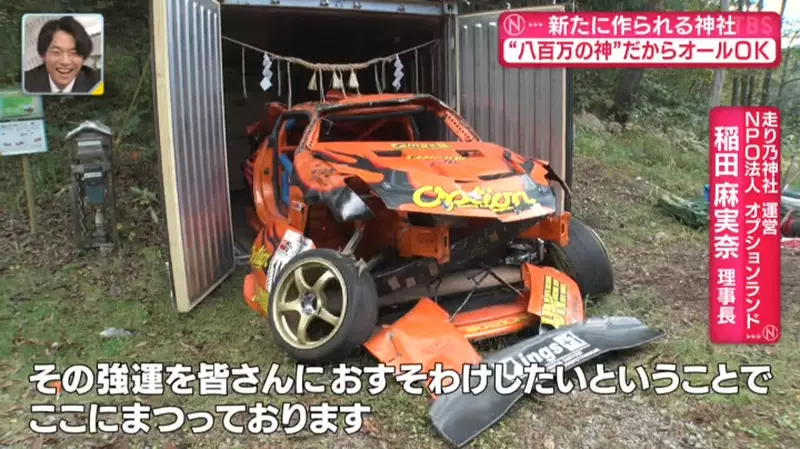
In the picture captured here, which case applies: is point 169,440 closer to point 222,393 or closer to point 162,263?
point 222,393

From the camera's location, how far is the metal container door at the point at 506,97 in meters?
6.47

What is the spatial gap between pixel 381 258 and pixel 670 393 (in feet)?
6.34

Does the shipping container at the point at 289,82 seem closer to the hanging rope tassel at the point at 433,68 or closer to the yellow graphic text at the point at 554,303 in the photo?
the hanging rope tassel at the point at 433,68

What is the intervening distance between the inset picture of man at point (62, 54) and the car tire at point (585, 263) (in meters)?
4.56

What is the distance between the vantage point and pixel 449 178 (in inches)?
156

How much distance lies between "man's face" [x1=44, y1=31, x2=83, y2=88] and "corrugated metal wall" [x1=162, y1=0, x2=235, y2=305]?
1.39 meters

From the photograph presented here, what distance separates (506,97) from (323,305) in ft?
12.5

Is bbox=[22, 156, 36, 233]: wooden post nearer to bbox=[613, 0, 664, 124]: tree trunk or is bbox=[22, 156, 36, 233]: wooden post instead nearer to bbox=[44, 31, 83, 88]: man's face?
bbox=[44, 31, 83, 88]: man's face

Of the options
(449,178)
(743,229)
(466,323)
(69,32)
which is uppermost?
(69,32)

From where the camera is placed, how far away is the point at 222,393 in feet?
11.9

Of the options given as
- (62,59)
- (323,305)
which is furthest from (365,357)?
(62,59)

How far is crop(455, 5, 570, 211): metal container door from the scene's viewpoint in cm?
647

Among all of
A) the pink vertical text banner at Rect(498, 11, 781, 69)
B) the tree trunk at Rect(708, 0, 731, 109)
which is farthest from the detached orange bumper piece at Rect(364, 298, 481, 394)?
the tree trunk at Rect(708, 0, 731, 109)

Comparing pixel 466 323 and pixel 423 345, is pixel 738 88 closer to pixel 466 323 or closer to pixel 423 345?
pixel 466 323
